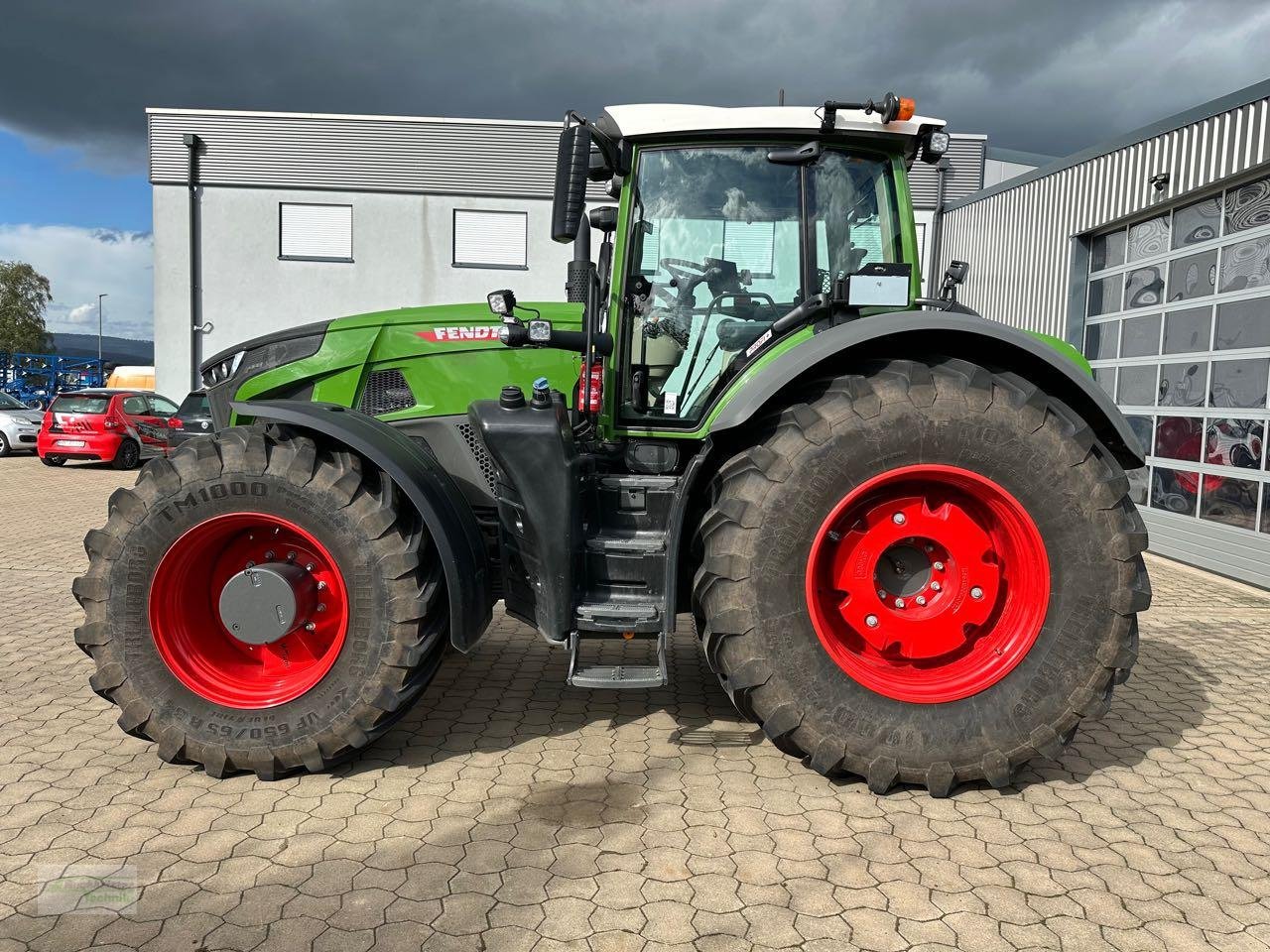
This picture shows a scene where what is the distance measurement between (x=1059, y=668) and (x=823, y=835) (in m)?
1.03

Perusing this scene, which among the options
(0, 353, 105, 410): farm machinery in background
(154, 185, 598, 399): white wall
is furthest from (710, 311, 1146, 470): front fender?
(0, 353, 105, 410): farm machinery in background

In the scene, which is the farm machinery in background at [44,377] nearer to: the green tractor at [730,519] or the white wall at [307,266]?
the white wall at [307,266]

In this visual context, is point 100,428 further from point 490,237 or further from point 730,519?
point 730,519

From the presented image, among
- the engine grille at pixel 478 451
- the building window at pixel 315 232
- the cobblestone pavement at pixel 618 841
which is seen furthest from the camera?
the building window at pixel 315 232

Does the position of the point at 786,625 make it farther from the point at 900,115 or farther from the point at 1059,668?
the point at 900,115

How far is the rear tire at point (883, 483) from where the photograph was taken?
3.04m

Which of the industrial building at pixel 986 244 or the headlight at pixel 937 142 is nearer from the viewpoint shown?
the headlight at pixel 937 142

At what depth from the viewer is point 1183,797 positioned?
128 inches

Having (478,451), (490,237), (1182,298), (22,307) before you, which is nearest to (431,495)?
(478,451)

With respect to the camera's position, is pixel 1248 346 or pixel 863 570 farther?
pixel 1248 346

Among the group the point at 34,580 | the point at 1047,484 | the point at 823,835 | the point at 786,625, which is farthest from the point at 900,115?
the point at 34,580

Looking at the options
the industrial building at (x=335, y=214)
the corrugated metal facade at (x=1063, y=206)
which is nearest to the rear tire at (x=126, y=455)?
the industrial building at (x=335, y=214)

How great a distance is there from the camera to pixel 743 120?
136 inches

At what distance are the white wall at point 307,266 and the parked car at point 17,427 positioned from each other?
364 centimetres
